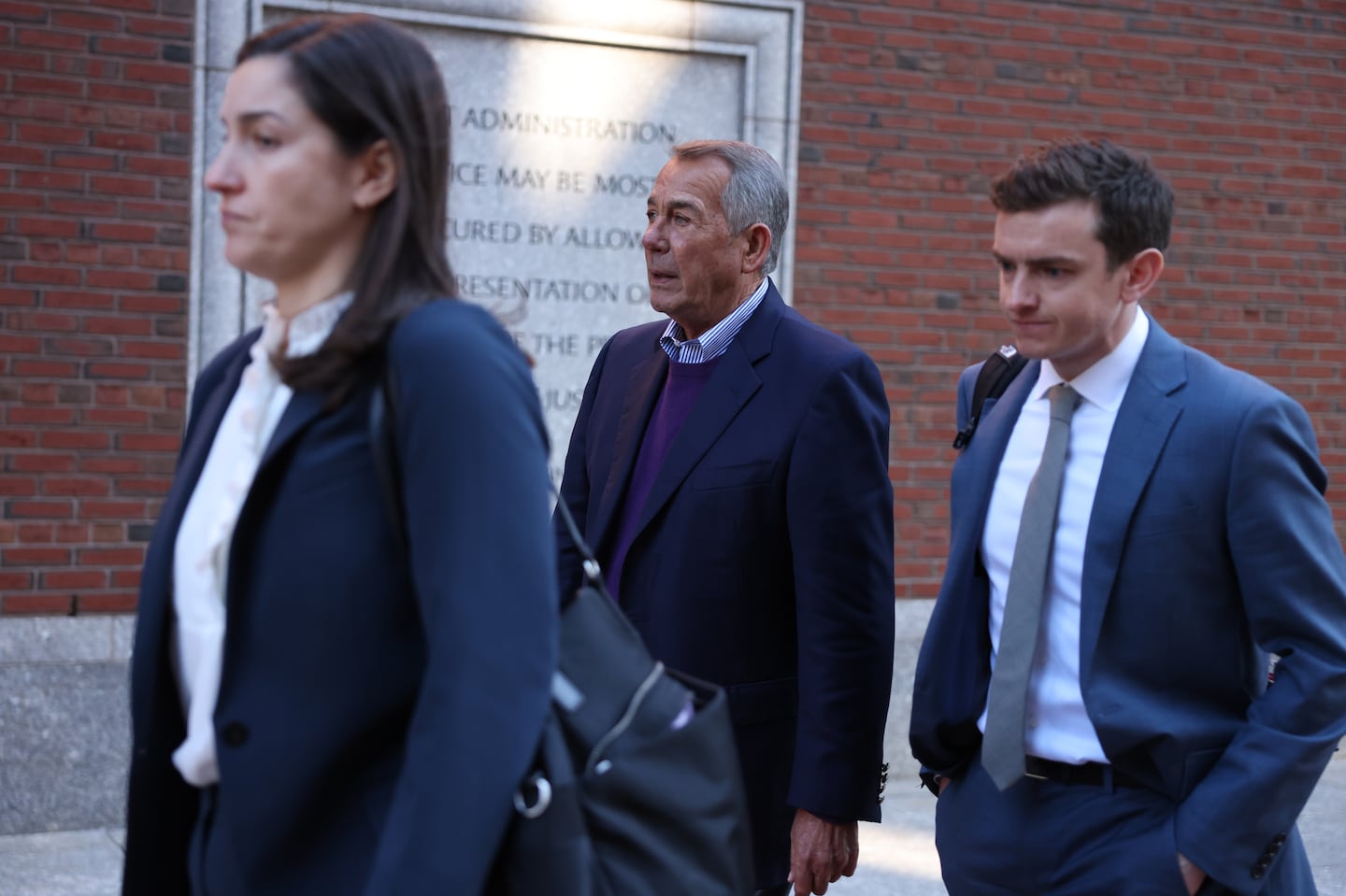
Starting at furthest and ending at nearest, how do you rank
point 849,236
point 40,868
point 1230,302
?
point 1230,302 → point 849,236 → point 40,868

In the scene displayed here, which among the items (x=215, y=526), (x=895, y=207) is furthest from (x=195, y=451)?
(x=895, y=207)


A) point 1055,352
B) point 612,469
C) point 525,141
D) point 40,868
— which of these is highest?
point 525,141

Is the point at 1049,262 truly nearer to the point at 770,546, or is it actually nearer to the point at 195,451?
the point at 770,546

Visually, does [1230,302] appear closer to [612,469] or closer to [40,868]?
[612,469]

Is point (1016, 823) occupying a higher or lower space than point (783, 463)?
lower

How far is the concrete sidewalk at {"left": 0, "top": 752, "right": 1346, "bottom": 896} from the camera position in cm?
552

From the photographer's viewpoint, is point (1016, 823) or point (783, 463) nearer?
point (1016, 823)

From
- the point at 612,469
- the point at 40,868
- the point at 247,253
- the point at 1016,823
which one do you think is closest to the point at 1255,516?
the point at 1016,823

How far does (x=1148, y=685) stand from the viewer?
2689mm

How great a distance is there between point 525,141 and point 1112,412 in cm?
435

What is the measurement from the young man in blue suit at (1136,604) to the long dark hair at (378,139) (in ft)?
4.01

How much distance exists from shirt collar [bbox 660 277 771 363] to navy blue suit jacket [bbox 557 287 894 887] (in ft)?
0.31

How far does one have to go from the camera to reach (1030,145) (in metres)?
7.50

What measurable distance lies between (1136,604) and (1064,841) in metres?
0.42
